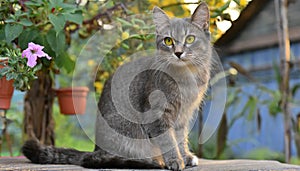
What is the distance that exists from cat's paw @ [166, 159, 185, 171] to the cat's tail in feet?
0.11

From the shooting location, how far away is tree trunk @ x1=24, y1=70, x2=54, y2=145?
8.45ft

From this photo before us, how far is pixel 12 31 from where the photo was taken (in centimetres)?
189

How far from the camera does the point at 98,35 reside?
8.32 feet

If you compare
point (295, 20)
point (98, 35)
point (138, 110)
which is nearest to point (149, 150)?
point (138, 110)

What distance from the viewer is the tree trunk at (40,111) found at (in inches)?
101

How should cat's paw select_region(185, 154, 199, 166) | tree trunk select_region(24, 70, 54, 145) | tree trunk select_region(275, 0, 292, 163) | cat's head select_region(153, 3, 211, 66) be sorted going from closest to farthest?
cat's head select_region(153, 3, 211, 66)
cat's paw select_region(185, 154, 199, 166)
tree trunk select_region(24, 70, 54, 145)
tree trunk select_region(275, 0, 292, 163)

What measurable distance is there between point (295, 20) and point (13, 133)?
10.5ft

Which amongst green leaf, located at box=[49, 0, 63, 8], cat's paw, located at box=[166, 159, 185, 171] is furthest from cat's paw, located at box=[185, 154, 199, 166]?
green leaf, located at box=[49, 0, 63, 8]

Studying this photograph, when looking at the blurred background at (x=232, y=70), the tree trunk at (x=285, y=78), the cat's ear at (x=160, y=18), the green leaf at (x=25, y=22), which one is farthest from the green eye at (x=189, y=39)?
the tree trunk at (x=285, y=78)

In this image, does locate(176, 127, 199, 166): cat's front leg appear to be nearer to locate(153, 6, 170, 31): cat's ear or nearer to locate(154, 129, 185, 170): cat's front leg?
locate(154, 129, 185, 170): cat's front leg

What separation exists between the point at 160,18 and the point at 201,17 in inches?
7.4

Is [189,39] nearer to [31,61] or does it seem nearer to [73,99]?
[31,61]

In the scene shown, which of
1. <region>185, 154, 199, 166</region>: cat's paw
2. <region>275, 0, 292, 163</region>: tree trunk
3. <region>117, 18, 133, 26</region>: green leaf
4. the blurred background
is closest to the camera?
<region>185, 154, 199, 166</region>: cat's paw

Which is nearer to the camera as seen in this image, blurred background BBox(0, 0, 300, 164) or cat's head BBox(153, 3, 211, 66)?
cat's head BBox(153, 3, 211, 66)
